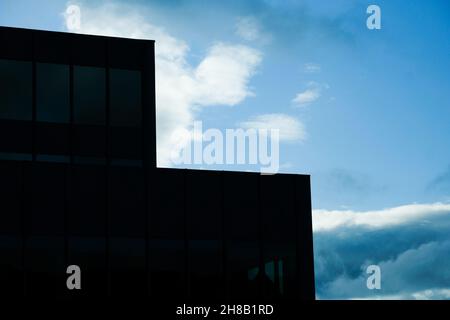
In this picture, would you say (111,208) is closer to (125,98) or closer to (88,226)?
(88,226)

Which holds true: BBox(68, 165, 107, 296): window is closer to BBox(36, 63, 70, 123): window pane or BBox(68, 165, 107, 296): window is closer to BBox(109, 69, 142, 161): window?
BBox(109, 69, 142, 161): window

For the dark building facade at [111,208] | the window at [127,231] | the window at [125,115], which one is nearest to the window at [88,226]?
the dark building facade at [111,208]

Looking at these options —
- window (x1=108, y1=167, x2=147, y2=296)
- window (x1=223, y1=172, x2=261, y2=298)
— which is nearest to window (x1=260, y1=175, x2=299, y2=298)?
window (x1=223, y1=172, x2=261, y2=298)

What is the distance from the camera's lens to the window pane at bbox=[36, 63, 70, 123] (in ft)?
120

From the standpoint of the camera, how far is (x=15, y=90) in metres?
36.5

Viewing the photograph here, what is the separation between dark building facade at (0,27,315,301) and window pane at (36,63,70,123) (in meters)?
0.05

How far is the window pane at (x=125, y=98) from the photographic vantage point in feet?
123

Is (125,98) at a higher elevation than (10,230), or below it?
higher

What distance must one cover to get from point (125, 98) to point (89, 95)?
174cm

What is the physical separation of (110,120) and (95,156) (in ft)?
6.38

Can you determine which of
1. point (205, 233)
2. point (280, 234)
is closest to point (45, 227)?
point (205, 233)

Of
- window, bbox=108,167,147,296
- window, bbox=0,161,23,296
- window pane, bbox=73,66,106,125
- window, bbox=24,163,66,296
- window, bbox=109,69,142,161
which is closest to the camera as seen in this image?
window, bbox=0,161,23,296

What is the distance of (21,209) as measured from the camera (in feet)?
96.2
